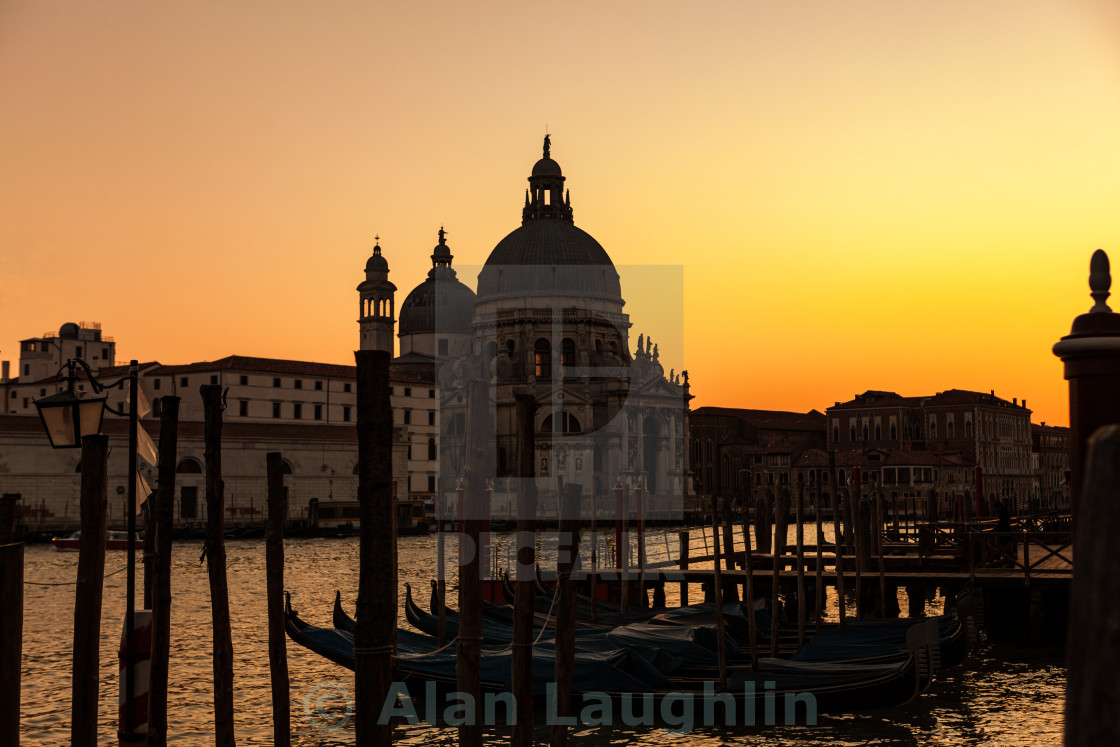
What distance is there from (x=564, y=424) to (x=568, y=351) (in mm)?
5333

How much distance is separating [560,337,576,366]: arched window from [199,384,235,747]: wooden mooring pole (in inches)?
2131

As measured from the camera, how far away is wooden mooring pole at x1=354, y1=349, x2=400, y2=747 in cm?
555

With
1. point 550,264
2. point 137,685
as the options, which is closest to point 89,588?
point 137,685

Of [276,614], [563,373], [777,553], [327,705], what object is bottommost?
[327,705]

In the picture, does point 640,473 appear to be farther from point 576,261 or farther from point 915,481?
point 915,481

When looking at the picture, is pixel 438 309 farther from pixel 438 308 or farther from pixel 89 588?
pixel 89 588

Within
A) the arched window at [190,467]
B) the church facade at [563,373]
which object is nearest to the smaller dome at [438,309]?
the church facade at [563,373]

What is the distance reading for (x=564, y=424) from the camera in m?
59.3

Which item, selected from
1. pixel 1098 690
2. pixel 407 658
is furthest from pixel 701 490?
pixel 1098 690

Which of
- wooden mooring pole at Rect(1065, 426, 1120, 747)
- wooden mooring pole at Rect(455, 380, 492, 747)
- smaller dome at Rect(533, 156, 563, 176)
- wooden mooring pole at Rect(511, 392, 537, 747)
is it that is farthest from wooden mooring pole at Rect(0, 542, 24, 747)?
smaller dome at Rect(533, 156, 563, 176)

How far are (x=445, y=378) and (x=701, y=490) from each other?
713 inches

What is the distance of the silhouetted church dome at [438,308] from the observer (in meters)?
73.4

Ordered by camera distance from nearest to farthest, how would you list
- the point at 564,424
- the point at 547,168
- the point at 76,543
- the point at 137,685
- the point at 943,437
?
1. the point at 137,685
2. the point at 76,543
3. the point at 564,424
4. the point at 547,168
5. the point at 943,437

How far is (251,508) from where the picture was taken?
46.4 m
